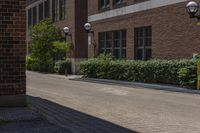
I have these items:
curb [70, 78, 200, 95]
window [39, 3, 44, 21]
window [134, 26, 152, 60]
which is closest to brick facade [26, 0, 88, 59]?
window [134, 26, 152, 60]

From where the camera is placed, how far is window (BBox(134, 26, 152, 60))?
106ft

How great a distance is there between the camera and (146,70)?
2797 cm

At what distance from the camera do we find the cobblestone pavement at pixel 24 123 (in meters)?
9.40

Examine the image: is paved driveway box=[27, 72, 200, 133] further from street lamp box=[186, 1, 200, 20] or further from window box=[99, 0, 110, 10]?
window box=[99, 0, 110, 10]

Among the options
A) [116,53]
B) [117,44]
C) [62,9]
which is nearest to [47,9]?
[62,9]

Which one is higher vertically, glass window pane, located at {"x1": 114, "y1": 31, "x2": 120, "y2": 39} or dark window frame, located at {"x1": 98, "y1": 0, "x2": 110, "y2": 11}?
dark window frame, located at {"x1": 98, "y1": 0, "x2": 110, "y2": 11}

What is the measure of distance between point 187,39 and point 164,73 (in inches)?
96.2

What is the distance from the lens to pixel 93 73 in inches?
1382

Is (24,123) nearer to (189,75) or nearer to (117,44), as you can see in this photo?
(189,75)

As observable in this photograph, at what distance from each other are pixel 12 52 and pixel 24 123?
9.09 feet

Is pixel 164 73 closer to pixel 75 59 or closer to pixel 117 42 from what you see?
pixel 117 42

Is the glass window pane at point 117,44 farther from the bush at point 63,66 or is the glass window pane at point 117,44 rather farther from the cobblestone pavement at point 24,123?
the cobblestone pavement at point 24,123

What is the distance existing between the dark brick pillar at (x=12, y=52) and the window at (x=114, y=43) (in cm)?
2343

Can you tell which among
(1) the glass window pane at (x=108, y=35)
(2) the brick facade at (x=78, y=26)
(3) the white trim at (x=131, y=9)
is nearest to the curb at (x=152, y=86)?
(3) the white trim at (x=131, y=9)
